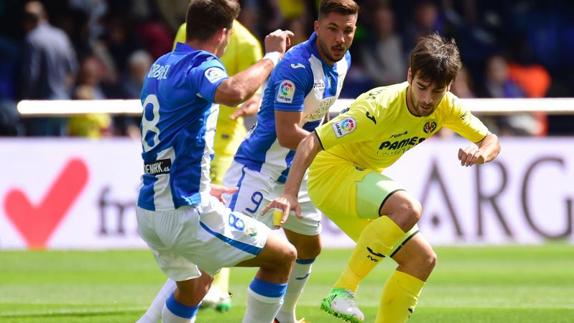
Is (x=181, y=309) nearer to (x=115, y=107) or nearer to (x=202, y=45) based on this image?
(x=202, y=45)

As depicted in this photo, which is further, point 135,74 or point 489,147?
point 135,74

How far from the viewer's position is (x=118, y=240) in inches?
666

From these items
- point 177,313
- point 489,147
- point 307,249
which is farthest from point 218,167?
point 177,313

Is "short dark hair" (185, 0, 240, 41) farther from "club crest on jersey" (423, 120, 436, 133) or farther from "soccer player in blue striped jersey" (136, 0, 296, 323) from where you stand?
"club crest on jersey" (423, 120, 436, 133)

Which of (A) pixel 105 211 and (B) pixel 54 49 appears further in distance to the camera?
(B) pixel 54 49

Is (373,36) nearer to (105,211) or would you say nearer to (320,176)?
(105,211)

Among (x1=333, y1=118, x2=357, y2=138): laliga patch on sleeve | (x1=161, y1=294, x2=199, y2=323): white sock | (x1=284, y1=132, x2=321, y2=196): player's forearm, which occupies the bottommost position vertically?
(x1=161, y1=294, x2=199, y2=323): white sock

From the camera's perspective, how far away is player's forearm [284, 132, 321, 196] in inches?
331

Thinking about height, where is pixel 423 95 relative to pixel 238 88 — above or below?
below

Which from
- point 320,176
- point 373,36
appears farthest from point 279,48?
point 373,36

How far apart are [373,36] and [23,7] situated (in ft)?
17.2

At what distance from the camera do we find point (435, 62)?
8.63 m

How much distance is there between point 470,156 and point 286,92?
1.52 metres

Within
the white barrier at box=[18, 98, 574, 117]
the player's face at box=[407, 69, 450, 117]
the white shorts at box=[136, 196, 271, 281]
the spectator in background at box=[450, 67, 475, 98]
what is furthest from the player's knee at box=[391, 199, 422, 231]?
the spectator in background at box=[450, 67, 475, 98]
